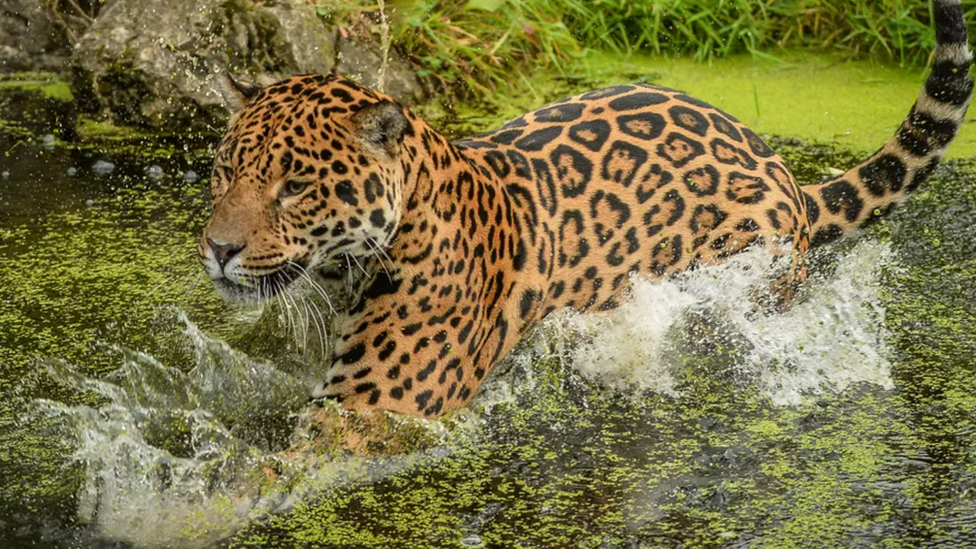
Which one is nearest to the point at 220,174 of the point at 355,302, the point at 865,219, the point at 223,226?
the point at 223,226

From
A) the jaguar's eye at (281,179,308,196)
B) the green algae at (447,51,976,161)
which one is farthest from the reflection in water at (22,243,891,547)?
the green algae at (447,51,976,161)

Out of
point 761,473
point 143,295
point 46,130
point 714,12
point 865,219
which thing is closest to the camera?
point 761,473

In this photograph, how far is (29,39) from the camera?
29.8 ft

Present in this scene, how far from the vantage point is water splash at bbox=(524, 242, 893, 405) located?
544 cm

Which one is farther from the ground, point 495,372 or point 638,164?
point 638,164

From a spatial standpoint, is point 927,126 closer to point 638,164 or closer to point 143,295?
point 638,164

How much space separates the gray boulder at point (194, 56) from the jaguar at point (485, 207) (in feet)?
10.0

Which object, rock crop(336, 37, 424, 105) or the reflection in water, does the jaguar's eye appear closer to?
the reflection in water

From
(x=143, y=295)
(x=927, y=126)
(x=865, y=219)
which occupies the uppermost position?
(x=927, y=126)

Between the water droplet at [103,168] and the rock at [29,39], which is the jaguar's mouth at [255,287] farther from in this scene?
the rock at [29,39]

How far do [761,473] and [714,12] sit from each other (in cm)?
505

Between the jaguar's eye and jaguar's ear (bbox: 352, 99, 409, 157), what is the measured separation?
0.25m

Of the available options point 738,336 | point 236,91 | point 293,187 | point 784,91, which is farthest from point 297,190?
point 784,91

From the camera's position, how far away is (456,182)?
16.4 ft
